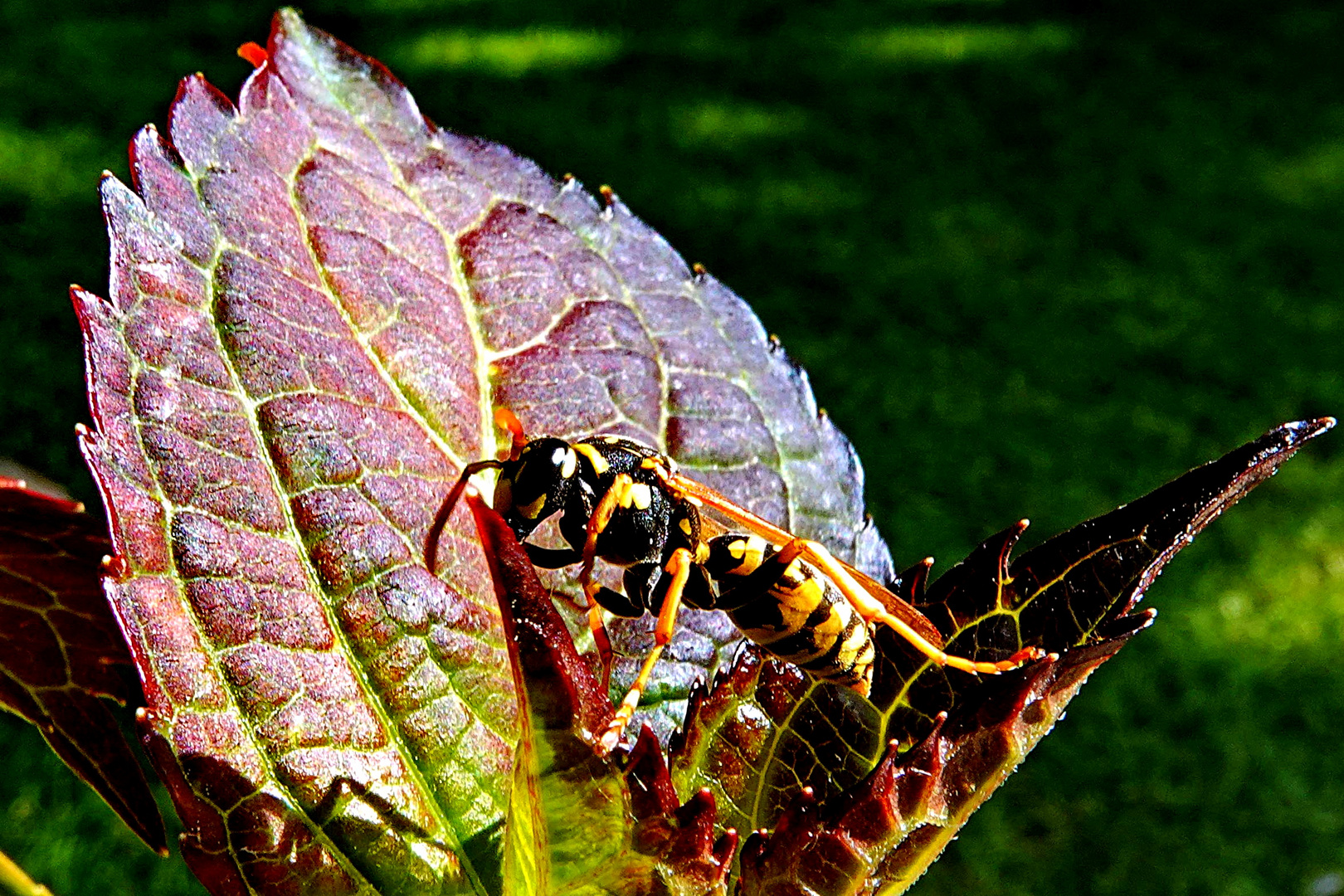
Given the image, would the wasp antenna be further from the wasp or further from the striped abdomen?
the striped abdomen

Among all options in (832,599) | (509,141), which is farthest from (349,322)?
(509,141)

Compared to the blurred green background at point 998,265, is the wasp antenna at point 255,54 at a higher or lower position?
lower

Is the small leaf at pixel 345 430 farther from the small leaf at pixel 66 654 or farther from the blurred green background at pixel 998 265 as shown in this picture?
the blurred green background at pixel 998 265

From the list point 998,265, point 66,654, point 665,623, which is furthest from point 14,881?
point 998,265

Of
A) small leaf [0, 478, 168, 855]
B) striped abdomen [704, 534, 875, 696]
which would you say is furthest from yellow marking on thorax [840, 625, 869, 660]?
small leaf [0, 478, 168, 855]

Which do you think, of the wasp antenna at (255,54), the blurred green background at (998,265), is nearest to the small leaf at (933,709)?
the wasp antenna at (255,54)

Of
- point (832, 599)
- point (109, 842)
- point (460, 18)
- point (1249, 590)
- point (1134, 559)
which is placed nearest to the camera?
point (1134, 559)

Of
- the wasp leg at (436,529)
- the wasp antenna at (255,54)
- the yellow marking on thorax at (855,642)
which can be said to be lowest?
the wasp leg at (436,529)

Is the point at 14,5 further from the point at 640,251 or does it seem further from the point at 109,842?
the point at 640,251
